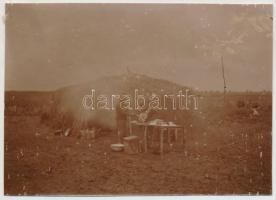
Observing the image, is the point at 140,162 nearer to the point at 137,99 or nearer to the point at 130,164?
the point at 130,164

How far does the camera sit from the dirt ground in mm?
2369

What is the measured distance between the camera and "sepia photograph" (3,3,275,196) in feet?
7.79

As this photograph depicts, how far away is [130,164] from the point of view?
238 centimetres

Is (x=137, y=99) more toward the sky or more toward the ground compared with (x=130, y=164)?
more toward the sky

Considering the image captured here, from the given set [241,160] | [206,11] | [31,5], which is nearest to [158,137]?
[241,160]

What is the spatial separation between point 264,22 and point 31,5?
1.43 m

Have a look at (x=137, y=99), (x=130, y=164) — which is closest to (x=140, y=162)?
(x=130, y=164)

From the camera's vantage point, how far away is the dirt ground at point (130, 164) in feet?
7.77

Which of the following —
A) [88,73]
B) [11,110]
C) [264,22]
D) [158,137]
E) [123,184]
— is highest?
[264,22]

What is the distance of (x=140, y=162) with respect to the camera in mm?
2381

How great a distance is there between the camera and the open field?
2.37m

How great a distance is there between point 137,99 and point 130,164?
397 millimetres

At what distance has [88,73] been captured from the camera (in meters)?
2.38

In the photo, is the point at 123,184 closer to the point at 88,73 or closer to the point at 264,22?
the point at 88,73
